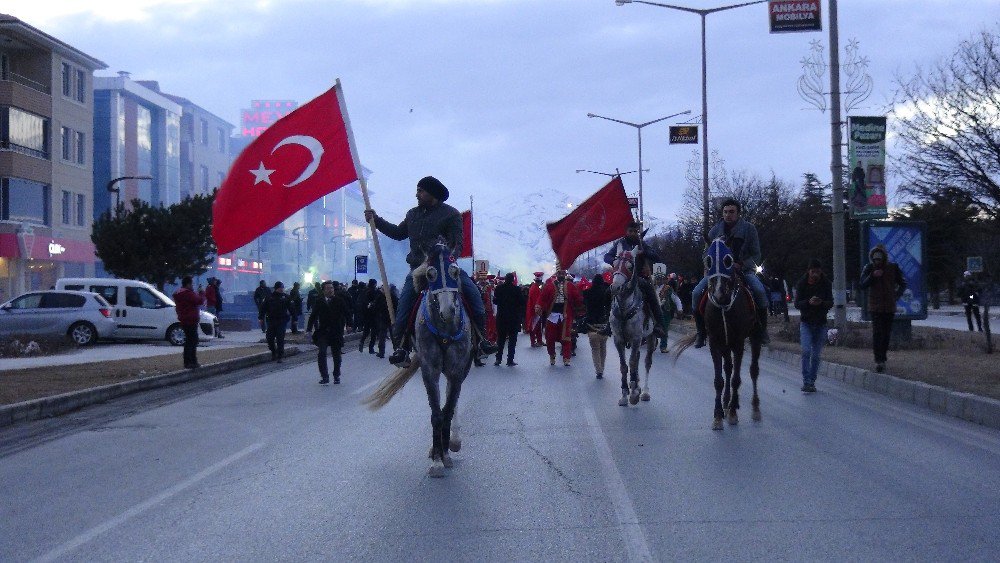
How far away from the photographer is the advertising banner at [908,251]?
75.1 feet

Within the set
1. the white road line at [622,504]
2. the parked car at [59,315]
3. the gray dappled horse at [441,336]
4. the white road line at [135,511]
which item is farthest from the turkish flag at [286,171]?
the parked car at [59,315]

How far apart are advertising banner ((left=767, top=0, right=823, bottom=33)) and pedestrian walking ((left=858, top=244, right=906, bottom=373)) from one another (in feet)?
30.3

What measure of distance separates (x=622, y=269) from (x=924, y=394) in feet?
13.2

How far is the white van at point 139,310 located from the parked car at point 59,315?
3.90 ft

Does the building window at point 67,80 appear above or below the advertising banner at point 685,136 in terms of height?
above

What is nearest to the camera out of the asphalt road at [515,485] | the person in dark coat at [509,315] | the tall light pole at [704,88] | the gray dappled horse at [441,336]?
the asphalt road at [515,485]

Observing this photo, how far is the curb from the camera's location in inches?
484

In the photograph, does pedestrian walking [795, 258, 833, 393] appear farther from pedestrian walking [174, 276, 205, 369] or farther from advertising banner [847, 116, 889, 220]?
pedestrian walking [174, 276, 205, 369]

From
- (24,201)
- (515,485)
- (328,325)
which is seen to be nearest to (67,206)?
(24,201)

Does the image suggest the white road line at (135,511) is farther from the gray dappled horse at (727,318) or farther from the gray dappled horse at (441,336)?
the gray dappled horse at (727,318)

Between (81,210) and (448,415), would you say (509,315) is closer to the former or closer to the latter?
(448,415)

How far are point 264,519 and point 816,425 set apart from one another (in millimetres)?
6439

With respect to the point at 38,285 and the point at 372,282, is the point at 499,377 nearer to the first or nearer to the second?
the point at 372,282

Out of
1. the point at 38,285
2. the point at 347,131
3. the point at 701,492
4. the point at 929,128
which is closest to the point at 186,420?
the point at 347,131
